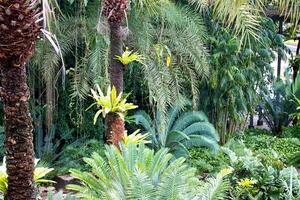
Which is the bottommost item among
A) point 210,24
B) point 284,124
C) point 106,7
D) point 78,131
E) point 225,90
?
point 284,124

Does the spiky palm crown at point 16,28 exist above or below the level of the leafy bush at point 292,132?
above

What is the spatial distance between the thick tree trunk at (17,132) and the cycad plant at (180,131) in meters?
4.04

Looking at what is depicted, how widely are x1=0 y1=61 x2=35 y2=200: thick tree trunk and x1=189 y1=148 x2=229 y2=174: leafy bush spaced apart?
4261 mm

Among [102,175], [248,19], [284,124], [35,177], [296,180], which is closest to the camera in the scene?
[35,177]

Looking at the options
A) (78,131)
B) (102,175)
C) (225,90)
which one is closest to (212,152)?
(225,90)

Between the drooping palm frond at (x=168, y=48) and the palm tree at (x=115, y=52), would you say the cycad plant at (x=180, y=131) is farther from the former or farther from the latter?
the palm tree at (x=115, y=52)

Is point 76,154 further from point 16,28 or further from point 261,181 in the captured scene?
point 16,28

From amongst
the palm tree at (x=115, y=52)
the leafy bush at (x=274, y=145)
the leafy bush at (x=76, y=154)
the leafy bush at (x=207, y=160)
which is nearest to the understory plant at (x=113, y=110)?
the palm tree at (x=115, y=52)

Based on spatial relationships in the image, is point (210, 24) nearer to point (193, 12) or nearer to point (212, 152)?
point (193, 12)

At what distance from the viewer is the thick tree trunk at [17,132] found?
96.4 inches

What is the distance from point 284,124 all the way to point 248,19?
5.66m

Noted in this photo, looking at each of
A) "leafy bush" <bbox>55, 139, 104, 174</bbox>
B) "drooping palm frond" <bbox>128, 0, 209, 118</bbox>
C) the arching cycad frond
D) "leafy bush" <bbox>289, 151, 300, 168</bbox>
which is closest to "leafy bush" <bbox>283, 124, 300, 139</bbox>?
"leafy bush" <bbox>289, 151, 300, 168</bbox>

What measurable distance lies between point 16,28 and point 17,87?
314 mm

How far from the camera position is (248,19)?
432 cm
